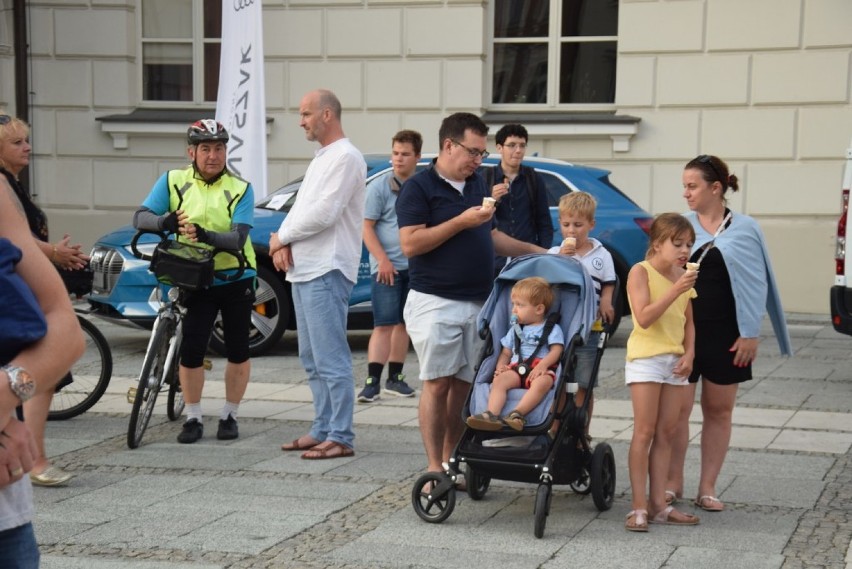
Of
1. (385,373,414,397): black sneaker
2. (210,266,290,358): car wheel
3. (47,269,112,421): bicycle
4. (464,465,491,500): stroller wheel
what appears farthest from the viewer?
(210,266,290,358): car wheel

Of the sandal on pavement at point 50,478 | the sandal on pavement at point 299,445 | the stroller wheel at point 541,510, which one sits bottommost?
the sandal on pavement at point 299,445

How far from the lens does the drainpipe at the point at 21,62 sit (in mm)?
15539

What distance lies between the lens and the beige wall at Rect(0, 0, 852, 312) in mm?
14016

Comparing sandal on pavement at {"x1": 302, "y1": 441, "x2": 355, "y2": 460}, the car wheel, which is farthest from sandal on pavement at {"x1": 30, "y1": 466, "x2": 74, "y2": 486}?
the car wheel

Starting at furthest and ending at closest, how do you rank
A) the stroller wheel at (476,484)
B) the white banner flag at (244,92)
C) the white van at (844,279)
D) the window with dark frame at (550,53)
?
the window with dark frame at (550,53)
the white banner flag at (244,92)
the white van at (844,279)
the stroller wheel at (476,484)

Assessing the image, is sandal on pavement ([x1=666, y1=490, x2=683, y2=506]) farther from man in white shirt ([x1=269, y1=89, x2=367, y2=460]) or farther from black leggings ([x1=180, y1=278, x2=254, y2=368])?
black leggings ([x1=180, y1=278, x2=254, y2=368])

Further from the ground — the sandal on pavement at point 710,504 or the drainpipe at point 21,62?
the drainpipe at point 21,62

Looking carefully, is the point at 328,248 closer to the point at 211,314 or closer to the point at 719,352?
the point at 211,314

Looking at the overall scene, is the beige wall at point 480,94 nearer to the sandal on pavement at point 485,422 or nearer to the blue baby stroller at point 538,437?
the blue baby stroller at point 538,437

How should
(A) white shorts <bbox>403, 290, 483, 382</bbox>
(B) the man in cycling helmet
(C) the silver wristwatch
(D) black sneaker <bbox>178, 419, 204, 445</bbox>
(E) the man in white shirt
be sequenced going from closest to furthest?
1. (C) the silver wristwatch
2. (A) white shorts <bbox>403, 290, 483, 382</bbox>
3. (E) the man in white shirt
4. (B) the man in cycling helmet
5. (D) black sneaker <bbox>178, 419, 204, 445</bbox>

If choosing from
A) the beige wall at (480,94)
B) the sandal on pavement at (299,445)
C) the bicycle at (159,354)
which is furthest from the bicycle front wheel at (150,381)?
the beige wall at (480,94)

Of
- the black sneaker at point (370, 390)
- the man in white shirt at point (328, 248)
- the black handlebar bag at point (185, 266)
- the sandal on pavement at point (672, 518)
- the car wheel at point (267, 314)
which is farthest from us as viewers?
the car wheel at point (267, 314)

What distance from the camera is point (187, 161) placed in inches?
611

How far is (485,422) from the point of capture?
5.42 metres
